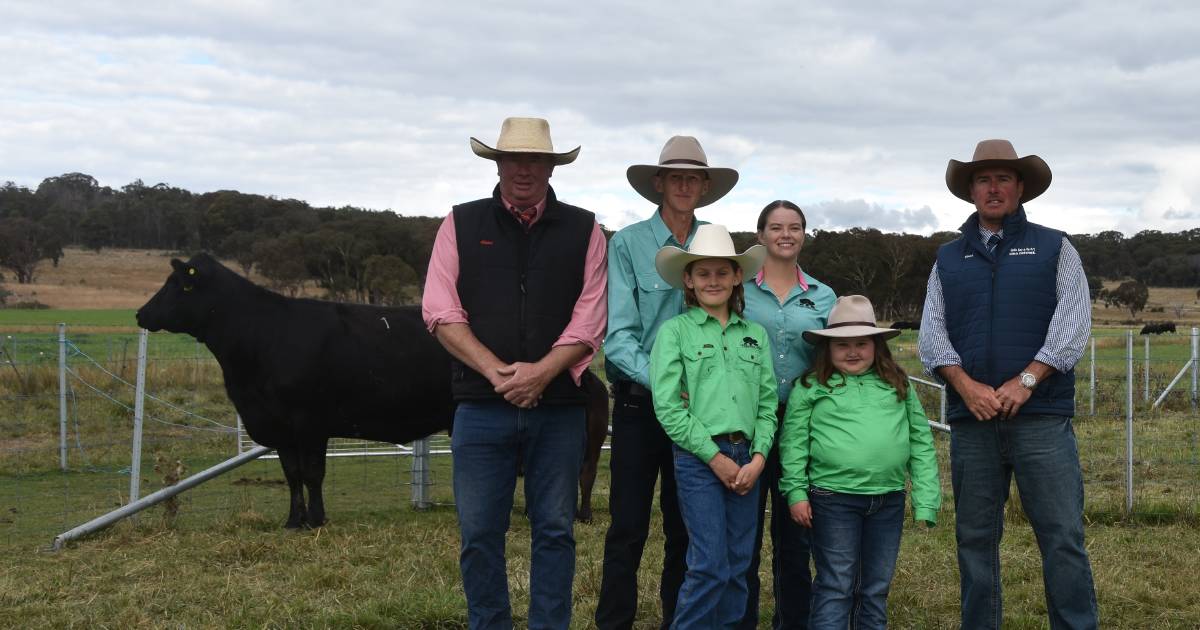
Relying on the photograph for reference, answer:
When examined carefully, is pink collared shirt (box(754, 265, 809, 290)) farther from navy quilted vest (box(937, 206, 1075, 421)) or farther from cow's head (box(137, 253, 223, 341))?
cow's head (box(137, 253, 223, 341))

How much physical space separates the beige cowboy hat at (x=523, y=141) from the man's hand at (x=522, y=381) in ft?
3.01

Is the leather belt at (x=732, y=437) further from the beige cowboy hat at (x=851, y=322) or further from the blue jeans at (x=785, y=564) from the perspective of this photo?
the beige cowboy hat at (x=851, y=322)

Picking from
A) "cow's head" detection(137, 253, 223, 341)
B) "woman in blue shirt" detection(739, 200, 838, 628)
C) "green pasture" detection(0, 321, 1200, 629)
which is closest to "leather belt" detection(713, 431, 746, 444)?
"woman in blue shirt" detection(739, 200, 838, 628)

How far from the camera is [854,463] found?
4.39 metres

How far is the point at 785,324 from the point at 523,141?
1429 mm

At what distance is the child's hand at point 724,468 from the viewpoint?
13.8ft

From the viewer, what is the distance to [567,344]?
14.4 ft

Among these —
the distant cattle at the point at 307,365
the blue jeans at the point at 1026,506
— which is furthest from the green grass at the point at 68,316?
the blue jeans at the point at 1026,506

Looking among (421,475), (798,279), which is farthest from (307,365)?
(798,279)

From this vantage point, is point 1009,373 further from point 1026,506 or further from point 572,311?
point 572,311

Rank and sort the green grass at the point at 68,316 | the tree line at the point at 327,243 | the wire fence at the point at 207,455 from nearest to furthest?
the wire fence at the point at 207,455 → the green grass at the point at 68,316 → the tree line at the point at 327,243

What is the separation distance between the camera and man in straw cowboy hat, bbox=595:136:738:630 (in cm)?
459

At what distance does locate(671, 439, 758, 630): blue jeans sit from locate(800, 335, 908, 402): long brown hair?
490 mm

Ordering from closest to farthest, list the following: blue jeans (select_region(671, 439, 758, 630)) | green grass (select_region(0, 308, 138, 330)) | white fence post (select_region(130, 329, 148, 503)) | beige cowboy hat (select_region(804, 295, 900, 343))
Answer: blue jeans (select_region(671, 439, 758, 630)) → beige cowboy hat (select_region(804, 295, 900, 343)) → white fence post (select_region(130, 329, 148, 503)) → green grass (select_region(0, 308, 138, 330))
